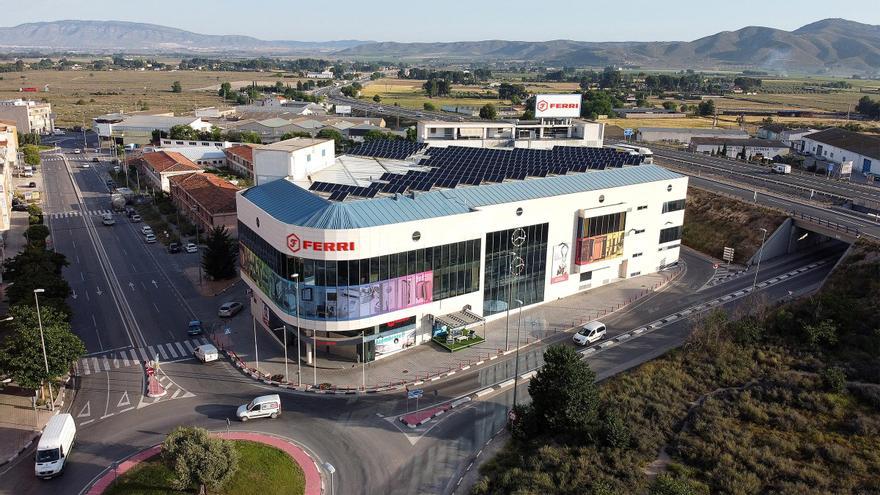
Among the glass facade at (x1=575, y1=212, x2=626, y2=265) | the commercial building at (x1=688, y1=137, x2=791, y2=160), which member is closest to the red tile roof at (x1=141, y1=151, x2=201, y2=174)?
the glass facade at (x1=575, y1=212, x2=626, y2=265)

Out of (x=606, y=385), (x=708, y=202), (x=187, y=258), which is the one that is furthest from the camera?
(x=708, y=202)

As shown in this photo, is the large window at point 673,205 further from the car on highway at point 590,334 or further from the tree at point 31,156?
the tree at point 31,156

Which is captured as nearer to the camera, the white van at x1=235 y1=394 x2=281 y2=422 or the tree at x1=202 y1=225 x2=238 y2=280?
the white van at x1=235 y1=394 x2=281 y2=422

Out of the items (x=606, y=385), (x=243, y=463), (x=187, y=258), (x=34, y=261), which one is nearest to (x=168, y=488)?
(x=243, y=463)

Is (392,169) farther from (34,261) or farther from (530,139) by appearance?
(34,261)

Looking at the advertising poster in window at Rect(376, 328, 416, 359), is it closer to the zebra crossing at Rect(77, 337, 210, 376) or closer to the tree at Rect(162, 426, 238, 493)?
the zebra crossing at Rect(77, 337, 210, 376)

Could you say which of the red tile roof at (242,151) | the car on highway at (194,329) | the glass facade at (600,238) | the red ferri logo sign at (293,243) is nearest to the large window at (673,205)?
the glass facade at (600,238)

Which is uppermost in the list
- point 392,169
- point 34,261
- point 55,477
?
point 392,169
